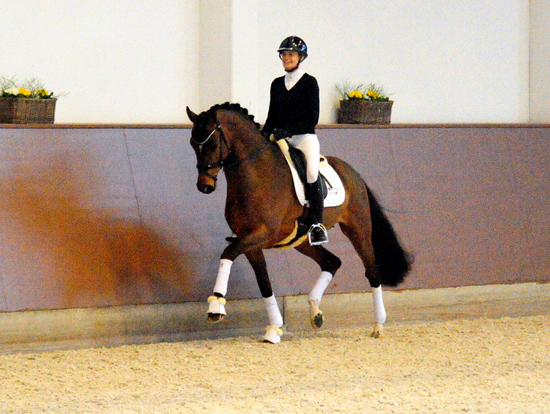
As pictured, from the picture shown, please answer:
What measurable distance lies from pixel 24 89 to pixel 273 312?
274 centimetres

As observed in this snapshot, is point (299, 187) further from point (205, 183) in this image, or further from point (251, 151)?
point (205, 183)

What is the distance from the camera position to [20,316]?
550 cm

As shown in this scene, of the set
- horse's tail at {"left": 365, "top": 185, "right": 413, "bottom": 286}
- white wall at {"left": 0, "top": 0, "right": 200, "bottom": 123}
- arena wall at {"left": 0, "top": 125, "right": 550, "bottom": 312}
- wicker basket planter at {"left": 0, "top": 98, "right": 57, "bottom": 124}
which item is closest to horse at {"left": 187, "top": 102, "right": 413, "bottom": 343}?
horse's tail at {"left": 365, "top": 185, "right": 413, "bottom": 286}

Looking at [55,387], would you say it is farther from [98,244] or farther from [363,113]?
[363,113]

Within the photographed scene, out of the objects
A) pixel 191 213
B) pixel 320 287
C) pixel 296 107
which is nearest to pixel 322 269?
pixel 320 287

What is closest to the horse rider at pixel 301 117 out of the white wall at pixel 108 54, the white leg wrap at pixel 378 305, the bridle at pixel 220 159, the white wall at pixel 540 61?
the bridle at pixel 220 159

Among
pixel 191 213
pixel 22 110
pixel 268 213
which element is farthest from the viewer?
pixel 22 110

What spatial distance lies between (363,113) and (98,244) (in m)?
3.40

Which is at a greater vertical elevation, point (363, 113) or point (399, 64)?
point (399, 64)

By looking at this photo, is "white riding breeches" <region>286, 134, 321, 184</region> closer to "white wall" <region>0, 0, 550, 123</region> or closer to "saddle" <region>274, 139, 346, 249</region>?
"saddle" <region>274, 139, 346, 249</region>

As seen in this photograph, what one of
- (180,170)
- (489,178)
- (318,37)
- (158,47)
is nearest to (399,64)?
(318,37)

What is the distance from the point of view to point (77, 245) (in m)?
5.82

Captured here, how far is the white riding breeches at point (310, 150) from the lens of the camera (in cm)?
581

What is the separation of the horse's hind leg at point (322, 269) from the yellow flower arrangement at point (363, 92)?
264cm
